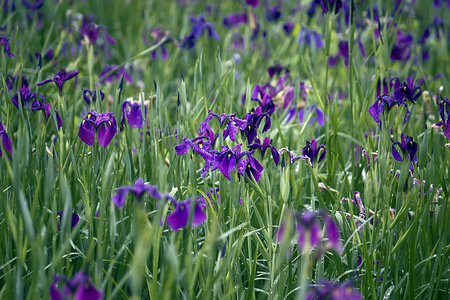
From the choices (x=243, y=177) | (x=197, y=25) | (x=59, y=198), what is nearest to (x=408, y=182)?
(x=243, y=177)

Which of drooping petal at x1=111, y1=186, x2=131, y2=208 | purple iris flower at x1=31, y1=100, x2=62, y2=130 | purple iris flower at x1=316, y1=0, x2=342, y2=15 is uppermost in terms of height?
purple iris flower at x1=316, y1=0, x2=342, y2=15

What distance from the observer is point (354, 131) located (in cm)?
244

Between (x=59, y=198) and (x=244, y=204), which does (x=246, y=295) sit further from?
(x=59, y=198)

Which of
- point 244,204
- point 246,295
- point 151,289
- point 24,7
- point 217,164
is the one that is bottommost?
point 246,295

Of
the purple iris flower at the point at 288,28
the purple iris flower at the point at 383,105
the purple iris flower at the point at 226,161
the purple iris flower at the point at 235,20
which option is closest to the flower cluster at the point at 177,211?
the purple iris flower at the point at 226,161

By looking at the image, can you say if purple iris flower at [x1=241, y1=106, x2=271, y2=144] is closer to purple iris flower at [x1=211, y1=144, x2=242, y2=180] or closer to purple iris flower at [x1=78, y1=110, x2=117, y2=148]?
purple iris flower at [x1=211, y1=144, x2=242, y2=180]

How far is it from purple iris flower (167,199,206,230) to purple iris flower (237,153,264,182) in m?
0.29

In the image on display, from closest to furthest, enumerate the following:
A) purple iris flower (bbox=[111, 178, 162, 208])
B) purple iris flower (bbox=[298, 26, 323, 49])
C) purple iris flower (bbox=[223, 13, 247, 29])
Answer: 1. purple iris flower (bbox=[111, 178, 162, 208])
2. purple iris flower (bbox=[298, 26, 323, 49])
3. purple iris flower (bbox=[223, 13, 247, 29])

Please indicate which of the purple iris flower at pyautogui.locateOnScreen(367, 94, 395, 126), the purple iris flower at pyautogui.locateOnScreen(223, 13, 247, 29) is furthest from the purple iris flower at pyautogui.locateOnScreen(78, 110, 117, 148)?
the purple iris flower at pyautogui.locateOnScreen(223, 13, 247, 29)

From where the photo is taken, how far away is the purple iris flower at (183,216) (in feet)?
4.15

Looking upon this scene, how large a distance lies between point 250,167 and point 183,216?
39 cm

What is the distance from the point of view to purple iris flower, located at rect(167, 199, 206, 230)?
126cm

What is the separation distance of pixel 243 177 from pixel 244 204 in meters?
0.10

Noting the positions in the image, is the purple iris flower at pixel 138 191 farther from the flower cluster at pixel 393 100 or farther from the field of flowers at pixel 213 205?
the flower cluster at pixel 393 100
